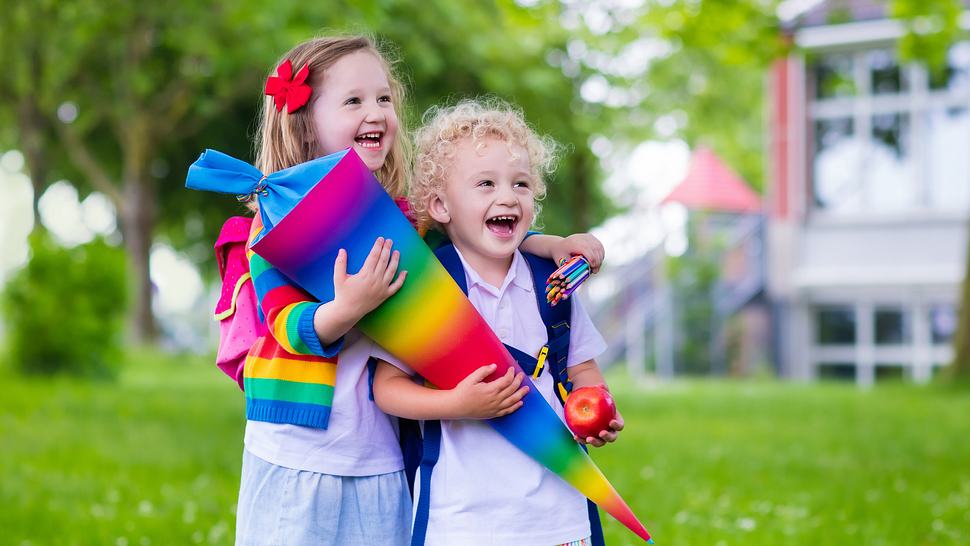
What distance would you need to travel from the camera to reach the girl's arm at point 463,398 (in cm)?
241

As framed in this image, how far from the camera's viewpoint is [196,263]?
27203mm

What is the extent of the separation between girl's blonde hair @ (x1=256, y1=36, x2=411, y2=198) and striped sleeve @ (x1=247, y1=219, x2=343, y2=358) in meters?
0.23

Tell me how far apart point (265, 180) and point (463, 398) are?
65cm

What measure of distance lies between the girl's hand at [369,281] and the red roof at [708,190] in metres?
18.7

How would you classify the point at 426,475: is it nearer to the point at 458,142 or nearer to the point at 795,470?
the point at 458,142

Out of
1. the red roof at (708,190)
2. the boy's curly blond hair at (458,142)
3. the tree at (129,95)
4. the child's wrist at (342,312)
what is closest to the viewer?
the child's wrist at (342,312)

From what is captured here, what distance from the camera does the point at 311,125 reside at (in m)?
2.70

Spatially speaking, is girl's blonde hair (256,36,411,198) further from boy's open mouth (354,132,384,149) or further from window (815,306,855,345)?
window (815,306,855,345)

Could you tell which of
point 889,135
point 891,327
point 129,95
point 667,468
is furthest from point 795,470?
point 129,95

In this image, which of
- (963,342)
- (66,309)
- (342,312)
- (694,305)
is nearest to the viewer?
(342,312)

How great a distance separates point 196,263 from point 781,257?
14250 millimetres

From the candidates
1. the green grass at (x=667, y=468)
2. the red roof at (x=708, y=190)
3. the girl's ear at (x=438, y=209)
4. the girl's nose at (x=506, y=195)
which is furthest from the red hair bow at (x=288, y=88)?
the red roof at (x=708, y=190)

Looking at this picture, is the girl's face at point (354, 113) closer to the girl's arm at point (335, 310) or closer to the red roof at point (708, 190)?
the girl's arm at point (335, 310)

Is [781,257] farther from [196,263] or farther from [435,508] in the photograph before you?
[435,508]
